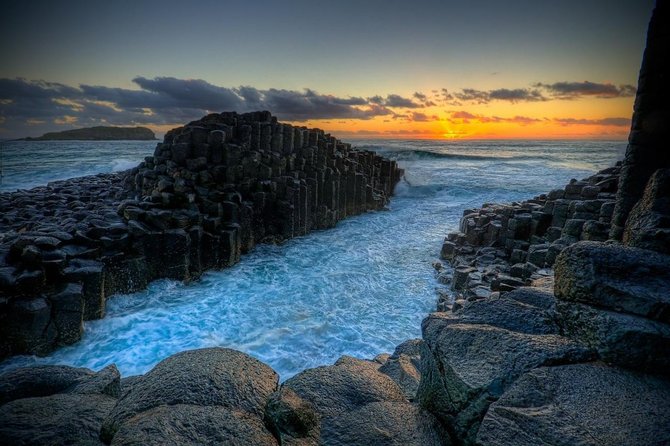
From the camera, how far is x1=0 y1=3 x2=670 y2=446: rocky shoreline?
1965 millimetres

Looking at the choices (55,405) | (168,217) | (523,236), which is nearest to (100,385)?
(55,405)

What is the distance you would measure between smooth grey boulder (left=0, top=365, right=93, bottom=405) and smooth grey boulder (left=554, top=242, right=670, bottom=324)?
197 inches

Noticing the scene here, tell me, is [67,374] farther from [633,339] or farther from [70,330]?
[633,339]

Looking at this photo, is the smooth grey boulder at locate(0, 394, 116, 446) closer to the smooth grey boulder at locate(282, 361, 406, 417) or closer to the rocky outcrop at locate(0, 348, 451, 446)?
the rocky outcrop at locate(0, 348, 451, 446)

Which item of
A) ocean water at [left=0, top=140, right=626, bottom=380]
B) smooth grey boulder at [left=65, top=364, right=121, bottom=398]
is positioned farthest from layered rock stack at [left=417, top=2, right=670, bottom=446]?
ocean water at [left=0, top=140, right=626, bottom=380]

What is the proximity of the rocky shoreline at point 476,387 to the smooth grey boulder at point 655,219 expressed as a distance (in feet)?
0.04

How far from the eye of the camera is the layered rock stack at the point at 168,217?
6.34m

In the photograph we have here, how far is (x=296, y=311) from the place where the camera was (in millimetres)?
8047

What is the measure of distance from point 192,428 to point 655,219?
3.96 meters

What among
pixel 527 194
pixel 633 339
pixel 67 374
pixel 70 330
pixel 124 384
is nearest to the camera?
pixel 633 339

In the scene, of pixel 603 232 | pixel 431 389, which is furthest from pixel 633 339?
pixel 603 232

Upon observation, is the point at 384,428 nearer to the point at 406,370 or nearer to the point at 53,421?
the point at 406,370

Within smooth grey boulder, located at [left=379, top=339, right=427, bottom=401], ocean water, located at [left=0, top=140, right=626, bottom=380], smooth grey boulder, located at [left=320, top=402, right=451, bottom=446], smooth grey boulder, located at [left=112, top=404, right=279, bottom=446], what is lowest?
ocean water, located at [left=0, top=140, right=626, bottom=380]

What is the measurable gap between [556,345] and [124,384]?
15.2 feet
